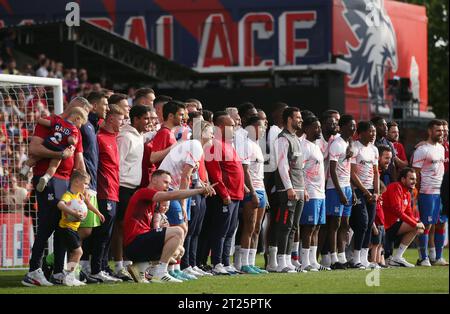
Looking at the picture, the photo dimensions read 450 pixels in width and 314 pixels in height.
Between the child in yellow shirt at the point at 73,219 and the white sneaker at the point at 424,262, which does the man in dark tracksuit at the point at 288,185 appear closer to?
the white sneaker at the point at 424,262

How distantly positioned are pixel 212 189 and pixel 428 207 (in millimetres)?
6090

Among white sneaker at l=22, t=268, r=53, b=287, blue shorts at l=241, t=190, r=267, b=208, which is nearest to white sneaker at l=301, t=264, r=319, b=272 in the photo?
blue shorts at l=241, t=190, r=267, b=208

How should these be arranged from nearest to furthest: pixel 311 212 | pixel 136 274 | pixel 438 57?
pixel 136 274
pixel 311 212
pixel 438 57

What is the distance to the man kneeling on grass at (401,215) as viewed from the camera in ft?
60.3

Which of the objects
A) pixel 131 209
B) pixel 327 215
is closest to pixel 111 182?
pixel 131 209

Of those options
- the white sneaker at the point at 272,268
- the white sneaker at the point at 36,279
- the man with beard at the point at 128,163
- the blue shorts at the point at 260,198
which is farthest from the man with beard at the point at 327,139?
the white sneaker at the point at 36,279

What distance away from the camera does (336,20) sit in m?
30.8

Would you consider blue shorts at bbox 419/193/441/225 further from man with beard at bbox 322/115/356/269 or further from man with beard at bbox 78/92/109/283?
man with beard at bbox 78/92/109/283

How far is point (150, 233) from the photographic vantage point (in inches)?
536

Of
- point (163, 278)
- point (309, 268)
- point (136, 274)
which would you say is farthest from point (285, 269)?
point (136, 274)

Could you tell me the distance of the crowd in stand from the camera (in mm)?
13602

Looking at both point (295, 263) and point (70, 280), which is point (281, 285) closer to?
point (70, 280)

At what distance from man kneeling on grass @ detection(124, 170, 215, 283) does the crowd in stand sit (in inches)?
0.5
